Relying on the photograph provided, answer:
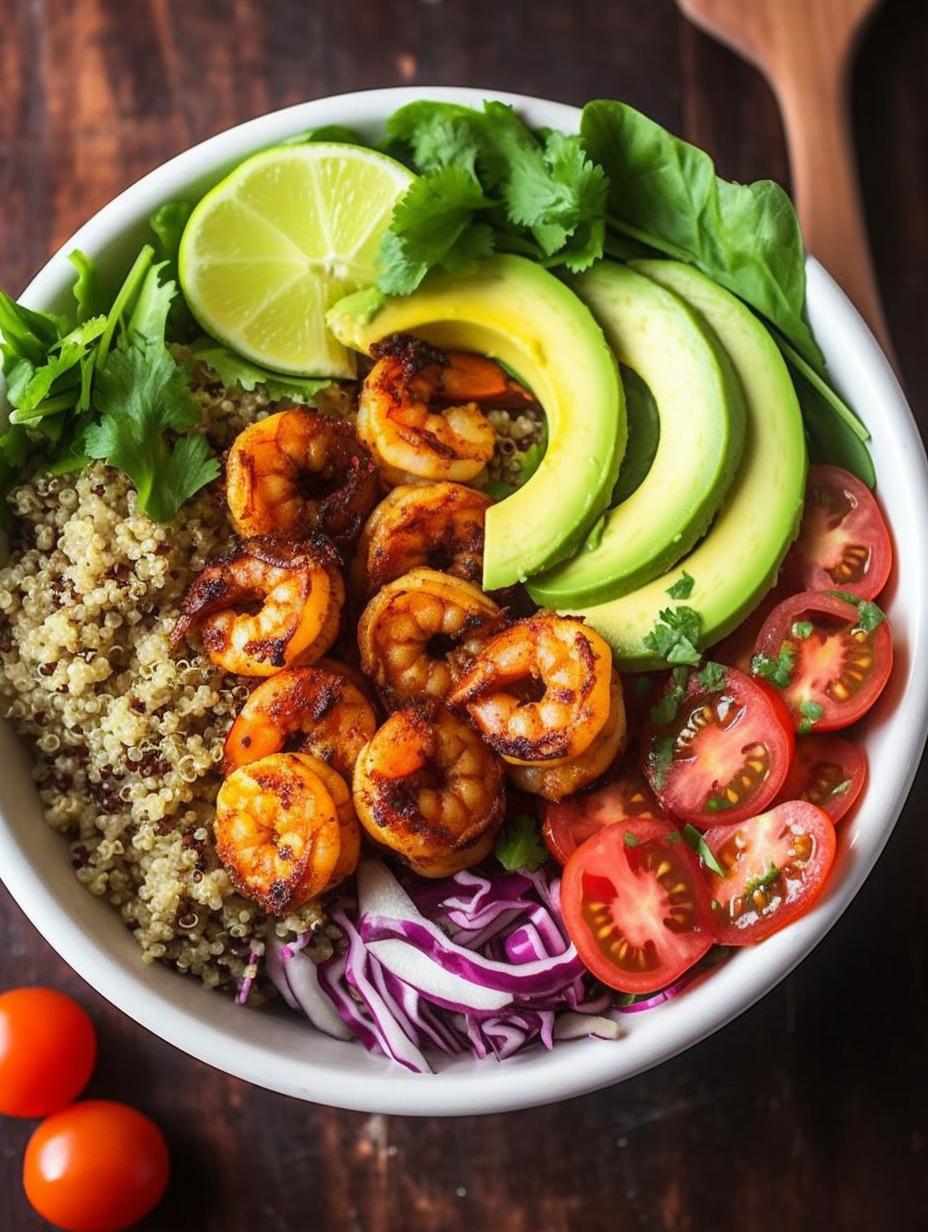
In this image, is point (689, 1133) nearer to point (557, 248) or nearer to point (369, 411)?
point (369, 411)

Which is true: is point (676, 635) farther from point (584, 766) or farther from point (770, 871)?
point (770, 871)

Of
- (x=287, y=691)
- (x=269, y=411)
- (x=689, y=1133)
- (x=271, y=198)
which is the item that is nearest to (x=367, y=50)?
(x=271, y=198)

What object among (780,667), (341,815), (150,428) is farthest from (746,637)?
(150,428)

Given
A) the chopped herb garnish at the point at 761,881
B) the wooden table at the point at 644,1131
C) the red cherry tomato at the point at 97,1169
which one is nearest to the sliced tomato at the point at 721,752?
the chopped herb garnish at the point at 761,881

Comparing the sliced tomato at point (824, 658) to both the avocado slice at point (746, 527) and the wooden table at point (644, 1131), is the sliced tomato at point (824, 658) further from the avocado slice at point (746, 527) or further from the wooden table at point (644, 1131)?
the wooden table at point (644, 1131)

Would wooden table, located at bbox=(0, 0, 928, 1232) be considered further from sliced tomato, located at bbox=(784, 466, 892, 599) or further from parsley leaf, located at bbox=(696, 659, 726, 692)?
parsley leaf, located at bbox=(696, 659, 726, 692)

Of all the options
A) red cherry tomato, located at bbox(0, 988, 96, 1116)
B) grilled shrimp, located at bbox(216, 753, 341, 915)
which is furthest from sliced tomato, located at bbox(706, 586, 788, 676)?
red cherry tomato, located at bbox(0, 988, 96, 1116)

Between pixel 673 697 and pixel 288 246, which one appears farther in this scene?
pixel 288 246
